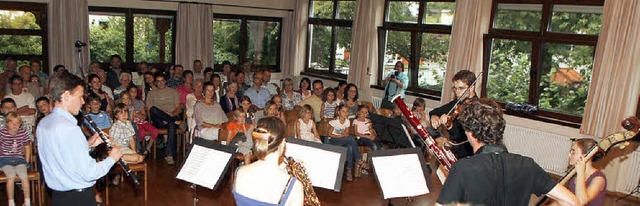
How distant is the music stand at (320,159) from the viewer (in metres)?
4.30

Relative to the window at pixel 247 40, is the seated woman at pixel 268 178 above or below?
below

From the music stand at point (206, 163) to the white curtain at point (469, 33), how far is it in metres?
5.21

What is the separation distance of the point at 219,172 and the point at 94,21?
6993mm

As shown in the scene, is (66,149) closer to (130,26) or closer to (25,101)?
(25,101)

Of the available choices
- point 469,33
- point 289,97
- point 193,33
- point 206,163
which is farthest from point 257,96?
point 206,163

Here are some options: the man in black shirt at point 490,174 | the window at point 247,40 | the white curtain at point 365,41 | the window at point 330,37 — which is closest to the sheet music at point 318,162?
the man in black shirt at point 490,174

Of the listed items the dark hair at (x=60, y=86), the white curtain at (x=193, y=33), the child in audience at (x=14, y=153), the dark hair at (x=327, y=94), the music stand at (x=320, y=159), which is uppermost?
the white curtain at (x=193, y=33)

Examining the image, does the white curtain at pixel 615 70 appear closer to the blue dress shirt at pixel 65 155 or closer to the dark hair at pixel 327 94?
the dark hair at pixel 327 94

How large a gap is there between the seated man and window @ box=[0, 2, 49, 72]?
2932mm

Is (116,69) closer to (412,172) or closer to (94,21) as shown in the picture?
(94,21)

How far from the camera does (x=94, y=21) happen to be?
9859 millimetres

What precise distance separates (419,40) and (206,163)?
6224 millimetres

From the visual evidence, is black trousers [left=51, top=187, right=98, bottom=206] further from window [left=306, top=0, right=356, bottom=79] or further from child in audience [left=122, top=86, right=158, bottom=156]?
window [left=306, top=0, right=356, bottom=79]

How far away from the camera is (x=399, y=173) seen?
174 inches
